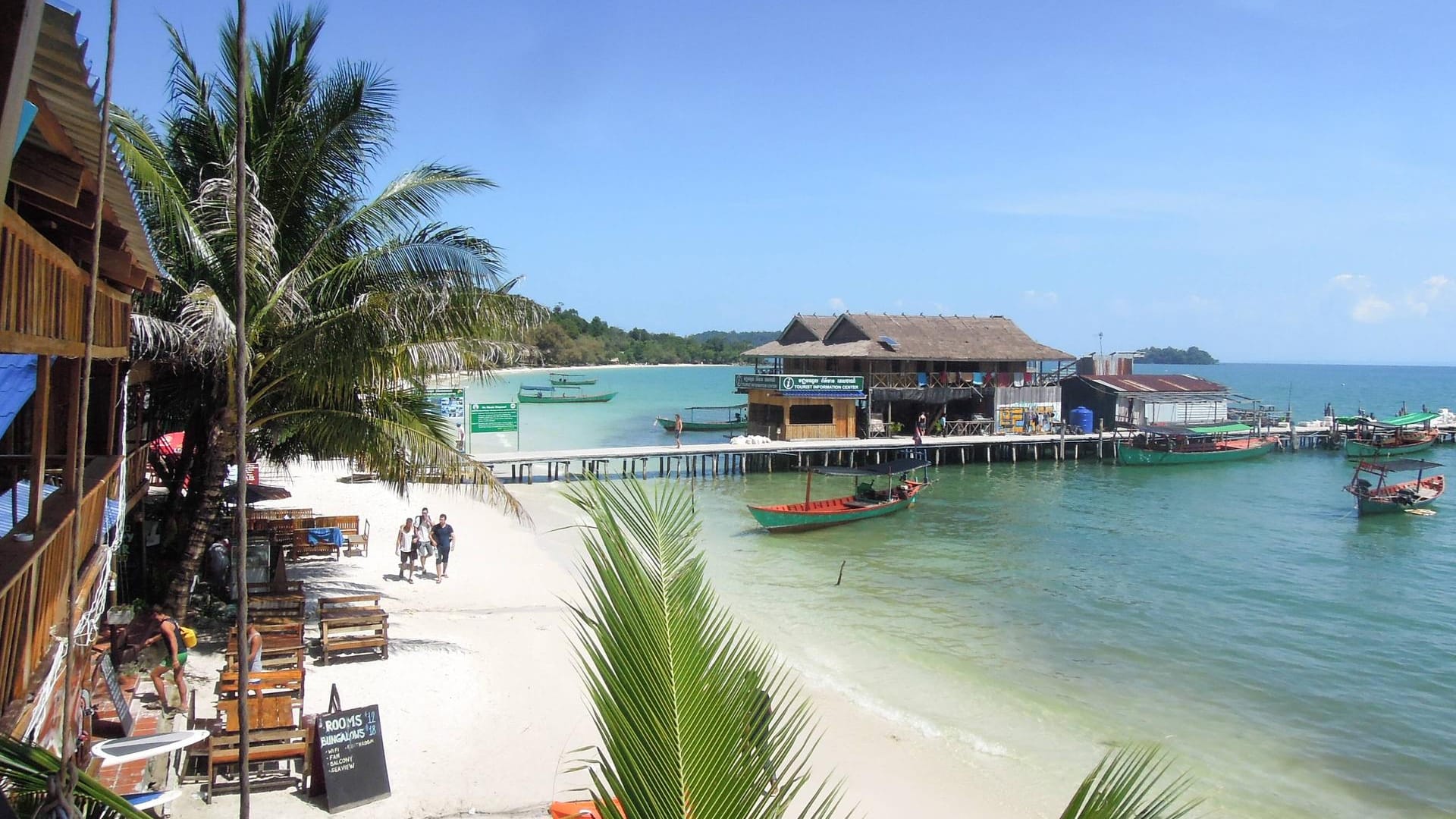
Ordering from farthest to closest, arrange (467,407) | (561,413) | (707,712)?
(561,413), (467,407), (707,712)

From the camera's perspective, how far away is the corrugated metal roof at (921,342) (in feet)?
147

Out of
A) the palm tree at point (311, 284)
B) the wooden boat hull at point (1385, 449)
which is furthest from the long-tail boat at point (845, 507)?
the wooden boat hull at point (1385, 449)

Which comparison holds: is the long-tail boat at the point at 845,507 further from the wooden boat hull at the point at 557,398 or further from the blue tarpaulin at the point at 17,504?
the wooden boat hull at the point at 557,398

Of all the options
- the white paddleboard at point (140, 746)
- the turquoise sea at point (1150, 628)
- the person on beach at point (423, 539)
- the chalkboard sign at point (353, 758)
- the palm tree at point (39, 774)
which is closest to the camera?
the palm tree at point (39, 774)

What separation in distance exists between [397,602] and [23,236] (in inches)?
510

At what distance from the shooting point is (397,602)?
1641cm

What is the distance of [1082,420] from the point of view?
50.4 meters

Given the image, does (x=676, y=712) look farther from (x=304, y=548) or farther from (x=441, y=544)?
(x=304, y=548)

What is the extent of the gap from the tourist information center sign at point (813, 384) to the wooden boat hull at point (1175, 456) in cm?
1455

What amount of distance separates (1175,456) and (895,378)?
1501 cm

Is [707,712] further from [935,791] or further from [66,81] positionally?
[935,791]

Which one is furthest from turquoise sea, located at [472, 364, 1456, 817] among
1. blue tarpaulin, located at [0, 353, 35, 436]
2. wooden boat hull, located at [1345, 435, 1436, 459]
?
wooden boat hull, located at [1345, 435, 1436, 459]

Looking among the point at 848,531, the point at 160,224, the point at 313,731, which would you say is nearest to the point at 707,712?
the point at 313,731

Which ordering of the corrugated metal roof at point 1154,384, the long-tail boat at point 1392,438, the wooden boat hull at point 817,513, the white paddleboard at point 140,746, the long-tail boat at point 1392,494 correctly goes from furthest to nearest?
1. the corrugated metal roof at point 1154,384
2. the long-tail boat at point 1392,438
3. the long-tail boat at point 1392,494
4. the wooden boat hull at point 817,513
5. the white paddleboard at point 140,746
